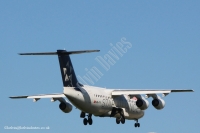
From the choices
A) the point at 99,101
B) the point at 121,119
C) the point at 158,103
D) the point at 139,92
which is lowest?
the point at 121,119

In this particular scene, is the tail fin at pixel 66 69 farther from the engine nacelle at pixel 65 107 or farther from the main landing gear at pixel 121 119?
the main landing gear at pixel 121 119

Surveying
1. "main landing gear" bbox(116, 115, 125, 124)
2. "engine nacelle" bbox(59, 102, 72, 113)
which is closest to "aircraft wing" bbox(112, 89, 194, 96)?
"main landing gear" bbox(116, 115, 125, 124)

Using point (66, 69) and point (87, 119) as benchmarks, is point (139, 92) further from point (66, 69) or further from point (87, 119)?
point (66, 69)

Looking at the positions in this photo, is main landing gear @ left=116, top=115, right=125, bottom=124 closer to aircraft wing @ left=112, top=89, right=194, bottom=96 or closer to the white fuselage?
the white fuselage

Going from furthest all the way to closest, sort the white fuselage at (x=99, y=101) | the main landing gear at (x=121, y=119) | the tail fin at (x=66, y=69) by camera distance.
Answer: the main landing gear at (x=121, y=119)
the tail fin at (x=66, y=69)
the white fuselage at (x=99, y=101)

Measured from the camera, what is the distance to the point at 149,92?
219ft

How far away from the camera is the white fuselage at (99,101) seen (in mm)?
62216

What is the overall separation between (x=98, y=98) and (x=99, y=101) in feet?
0.86

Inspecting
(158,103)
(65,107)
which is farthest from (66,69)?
(158,103)

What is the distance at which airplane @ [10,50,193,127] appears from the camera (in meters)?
62.5

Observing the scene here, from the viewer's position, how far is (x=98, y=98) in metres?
65.3

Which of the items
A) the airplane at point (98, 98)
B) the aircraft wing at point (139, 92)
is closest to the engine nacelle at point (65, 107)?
the airplane at point (98, 98)

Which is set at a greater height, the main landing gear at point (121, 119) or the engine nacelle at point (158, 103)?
the engine nacelle at point (158, 103)

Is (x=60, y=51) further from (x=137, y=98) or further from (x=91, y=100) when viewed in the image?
(x=137, y=98)
